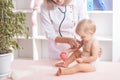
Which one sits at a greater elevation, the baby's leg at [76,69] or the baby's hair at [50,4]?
the baby's hair at [50,4]

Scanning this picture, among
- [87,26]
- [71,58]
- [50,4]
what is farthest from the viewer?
[50,4]

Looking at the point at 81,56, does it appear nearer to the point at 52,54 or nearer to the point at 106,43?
the point at 52,54

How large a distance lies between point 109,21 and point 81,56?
2.13 meters

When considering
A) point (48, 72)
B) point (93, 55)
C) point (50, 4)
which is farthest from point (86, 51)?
point (50, 4)

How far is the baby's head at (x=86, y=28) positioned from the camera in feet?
4.25

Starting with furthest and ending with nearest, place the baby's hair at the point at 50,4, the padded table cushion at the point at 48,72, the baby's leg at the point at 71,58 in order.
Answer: the baby's hair at the point at 50,4
the baby's leg at the point at 71,58
the padded table cushion at the point at 48,72

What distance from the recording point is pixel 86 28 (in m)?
1.30

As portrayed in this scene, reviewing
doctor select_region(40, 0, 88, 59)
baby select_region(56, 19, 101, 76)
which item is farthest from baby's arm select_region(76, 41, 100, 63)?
doctor select_region(40, 0, 88, 59)

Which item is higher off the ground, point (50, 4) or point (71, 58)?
point (50, 4)

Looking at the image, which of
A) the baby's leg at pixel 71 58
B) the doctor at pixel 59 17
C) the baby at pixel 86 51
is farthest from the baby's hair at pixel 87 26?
the doctor at pixel 59 17

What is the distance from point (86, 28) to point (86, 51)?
0.40 feet

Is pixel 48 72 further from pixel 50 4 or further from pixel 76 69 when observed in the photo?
pixel 50 4

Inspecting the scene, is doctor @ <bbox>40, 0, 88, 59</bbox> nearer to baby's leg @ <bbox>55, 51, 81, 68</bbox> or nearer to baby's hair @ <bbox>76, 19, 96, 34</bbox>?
baby's leg @ <bbox>55, 51, 81, 68</bbox>

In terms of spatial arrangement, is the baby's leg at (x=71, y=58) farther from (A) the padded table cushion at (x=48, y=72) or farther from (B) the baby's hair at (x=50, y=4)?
(B) the baby's hair at (x=50, y=4)
